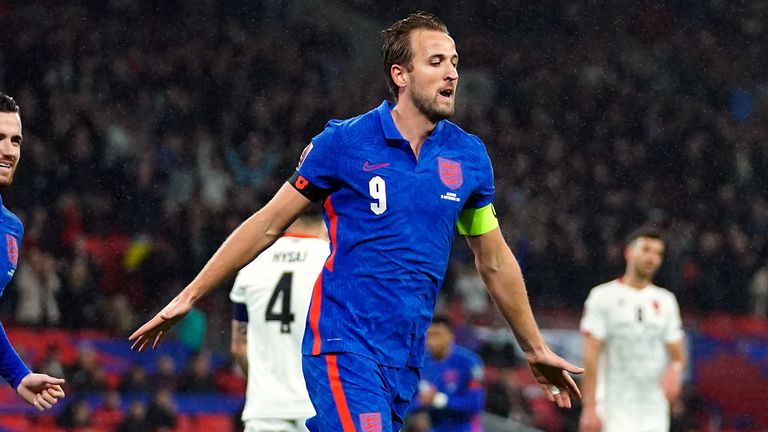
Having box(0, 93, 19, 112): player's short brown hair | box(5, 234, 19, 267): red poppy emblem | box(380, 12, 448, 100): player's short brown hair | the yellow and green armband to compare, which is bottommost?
box(5, 234, 19, 267): red poppy emblem

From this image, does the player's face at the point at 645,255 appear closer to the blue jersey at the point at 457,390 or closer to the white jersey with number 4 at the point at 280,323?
the blue jersey at the point at 457,390

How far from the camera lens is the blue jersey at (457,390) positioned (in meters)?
8.22

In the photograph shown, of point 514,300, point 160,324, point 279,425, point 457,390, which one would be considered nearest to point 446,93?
point 514,300

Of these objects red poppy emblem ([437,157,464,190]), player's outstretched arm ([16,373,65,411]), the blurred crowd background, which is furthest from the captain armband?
the blurred crowd background

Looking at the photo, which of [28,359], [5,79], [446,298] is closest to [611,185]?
[446,298]

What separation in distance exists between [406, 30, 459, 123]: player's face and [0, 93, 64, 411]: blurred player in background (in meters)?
1.61

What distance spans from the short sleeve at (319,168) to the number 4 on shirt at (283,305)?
2.07m

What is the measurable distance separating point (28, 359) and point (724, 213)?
37.1 feet

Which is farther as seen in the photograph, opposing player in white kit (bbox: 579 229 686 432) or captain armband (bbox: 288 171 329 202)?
opposing player in white kit (bbox: 579 229 686 432)

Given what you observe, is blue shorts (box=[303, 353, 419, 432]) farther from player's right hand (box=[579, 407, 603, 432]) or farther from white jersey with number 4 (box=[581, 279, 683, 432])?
white jersey with number 4 (box=[581, 279, 683, 432])

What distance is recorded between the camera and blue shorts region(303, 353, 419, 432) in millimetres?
4215

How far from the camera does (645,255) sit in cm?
902

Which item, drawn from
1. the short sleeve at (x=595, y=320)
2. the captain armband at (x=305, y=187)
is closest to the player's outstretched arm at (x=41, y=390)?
the captain armband at (x=305, y=187)

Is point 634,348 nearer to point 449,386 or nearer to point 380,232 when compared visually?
point 449,386
